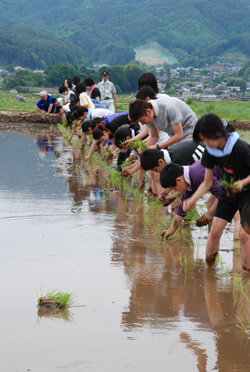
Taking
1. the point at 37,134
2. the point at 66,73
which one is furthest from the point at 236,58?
the point at 37,134

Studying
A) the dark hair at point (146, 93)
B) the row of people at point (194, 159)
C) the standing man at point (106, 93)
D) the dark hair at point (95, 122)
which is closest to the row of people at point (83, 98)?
the standing man at point (106, 93)

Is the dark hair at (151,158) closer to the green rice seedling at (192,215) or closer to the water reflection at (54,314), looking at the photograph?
the green rice seedling at (192,215)

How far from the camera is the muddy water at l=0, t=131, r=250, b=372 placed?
3271 mm

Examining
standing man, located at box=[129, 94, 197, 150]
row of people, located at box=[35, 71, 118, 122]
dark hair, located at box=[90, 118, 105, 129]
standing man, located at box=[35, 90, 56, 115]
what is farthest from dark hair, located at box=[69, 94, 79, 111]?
standing man, located at box=[129, 94, 197, 150]

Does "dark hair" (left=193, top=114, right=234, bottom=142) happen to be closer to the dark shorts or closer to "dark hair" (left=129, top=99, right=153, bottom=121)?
the dark shorts

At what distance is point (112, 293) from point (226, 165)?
115cm

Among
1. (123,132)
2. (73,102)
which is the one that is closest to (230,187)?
(123,132)

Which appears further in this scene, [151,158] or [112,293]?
[151,158]

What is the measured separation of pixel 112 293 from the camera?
4.26m

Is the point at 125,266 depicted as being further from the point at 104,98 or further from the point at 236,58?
the point at 236,58

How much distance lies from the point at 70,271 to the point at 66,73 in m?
66.9

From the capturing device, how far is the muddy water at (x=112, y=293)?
10.7 feet

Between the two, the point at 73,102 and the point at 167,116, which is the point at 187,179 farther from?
the point at 73,102

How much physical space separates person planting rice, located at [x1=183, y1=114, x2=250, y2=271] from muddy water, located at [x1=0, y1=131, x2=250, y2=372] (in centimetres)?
33
